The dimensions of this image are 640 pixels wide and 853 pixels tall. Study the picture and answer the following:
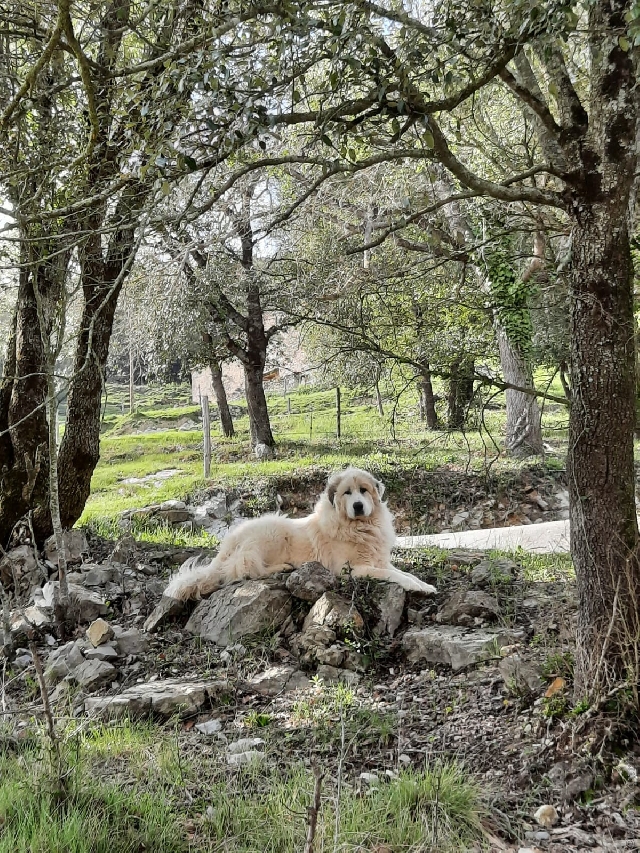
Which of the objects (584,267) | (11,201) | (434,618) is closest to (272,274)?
(11,201)

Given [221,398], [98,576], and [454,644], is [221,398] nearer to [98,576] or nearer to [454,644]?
[98,576]

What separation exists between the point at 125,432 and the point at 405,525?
2538 centimetres

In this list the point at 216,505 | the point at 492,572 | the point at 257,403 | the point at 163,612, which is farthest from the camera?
the point at 257,403

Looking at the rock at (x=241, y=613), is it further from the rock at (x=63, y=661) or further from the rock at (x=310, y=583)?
the rock at (x=63, y=661)

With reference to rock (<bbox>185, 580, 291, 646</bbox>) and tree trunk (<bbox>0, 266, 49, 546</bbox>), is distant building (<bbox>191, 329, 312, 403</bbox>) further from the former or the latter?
tree trunk (<bbox>0, 266, 49, 546</bbox>)

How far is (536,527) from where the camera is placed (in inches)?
388

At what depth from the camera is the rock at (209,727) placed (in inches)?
164

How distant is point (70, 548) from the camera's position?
25.9 feet

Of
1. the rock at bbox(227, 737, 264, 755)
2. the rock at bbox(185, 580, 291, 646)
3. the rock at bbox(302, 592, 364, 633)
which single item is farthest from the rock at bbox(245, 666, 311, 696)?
the rock at bbox(227, 737, 264, 755)

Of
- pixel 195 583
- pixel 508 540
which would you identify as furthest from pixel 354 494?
pixel 508 540

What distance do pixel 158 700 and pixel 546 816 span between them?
2579 mm

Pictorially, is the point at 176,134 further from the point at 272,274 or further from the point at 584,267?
the point at 272,274

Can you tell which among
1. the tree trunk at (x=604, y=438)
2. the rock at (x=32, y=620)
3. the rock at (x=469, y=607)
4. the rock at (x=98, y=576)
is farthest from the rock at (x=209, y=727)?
the rock at (x=98, y=576)

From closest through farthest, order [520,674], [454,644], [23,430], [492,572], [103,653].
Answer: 1. [520,674]
2. [454,644]
3. [103,653]
4. [492,572]
5. [23,430]
